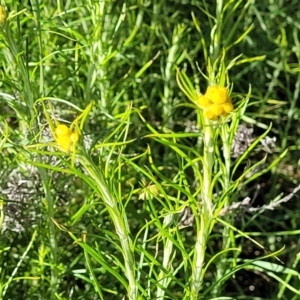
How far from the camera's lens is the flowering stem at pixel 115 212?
67 centimetres

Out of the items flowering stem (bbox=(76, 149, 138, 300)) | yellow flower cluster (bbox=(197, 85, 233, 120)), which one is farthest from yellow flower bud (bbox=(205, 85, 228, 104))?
flowering stem (bbox=(76, 149, 138, 300))

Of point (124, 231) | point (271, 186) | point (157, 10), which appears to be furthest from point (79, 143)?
point (271, 186)

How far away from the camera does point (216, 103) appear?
67 centimetres

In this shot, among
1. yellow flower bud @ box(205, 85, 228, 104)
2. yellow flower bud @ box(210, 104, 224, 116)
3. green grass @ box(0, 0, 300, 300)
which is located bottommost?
green grass @ box(0, 0, 300, 300)

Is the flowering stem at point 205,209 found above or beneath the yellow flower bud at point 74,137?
beneath

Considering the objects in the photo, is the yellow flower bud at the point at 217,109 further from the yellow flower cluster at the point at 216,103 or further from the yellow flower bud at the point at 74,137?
the yellow flower bud at the point at 74,137

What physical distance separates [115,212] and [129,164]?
451 mm

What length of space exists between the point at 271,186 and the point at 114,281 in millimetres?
551

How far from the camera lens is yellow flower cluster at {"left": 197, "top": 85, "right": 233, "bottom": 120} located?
670 mm

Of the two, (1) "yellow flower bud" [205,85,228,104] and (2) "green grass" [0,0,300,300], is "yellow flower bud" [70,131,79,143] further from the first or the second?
(1) "yellow flower bud" [205,85,228,104]

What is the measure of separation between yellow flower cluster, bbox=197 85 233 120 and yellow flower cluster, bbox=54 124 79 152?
0.15 meters

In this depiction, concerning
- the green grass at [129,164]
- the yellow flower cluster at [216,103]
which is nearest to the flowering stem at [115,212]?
the green grass at [129,164]

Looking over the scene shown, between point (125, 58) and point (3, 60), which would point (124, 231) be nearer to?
point (3, 60)

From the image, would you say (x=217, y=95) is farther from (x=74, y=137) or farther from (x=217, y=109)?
(x=74, y=137)
